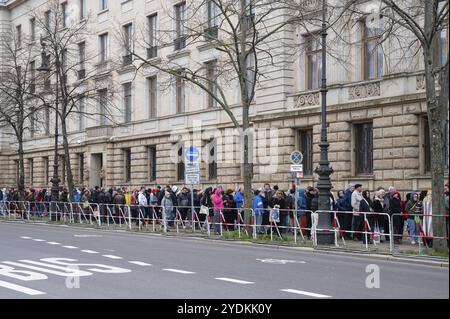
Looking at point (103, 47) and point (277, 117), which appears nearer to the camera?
point (277, 117)

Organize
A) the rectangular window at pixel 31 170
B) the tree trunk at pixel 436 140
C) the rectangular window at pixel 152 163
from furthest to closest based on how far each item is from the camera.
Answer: the rectangular window at pixel 31 170, the rectangular window at pixel 152 163, the tree trunk at pixel 436 140

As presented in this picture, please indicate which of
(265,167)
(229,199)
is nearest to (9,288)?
(229,199)

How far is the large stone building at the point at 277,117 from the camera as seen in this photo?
28047mm

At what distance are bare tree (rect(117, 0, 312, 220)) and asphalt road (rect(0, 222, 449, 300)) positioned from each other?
6.75 metres

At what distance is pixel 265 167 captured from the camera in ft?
113

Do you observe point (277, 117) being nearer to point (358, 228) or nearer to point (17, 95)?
point (358, 228)

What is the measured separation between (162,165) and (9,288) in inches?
1244

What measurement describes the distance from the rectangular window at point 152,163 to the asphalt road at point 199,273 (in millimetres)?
23759

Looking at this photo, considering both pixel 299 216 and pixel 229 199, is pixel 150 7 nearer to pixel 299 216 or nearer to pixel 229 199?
pixel 229 199

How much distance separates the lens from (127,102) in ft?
157

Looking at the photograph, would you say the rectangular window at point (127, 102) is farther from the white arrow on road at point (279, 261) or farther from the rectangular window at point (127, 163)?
the white arrow on road at point (279, 261)

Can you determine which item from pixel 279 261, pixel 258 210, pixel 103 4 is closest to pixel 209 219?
pixel 258 210

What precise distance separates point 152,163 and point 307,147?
14.7 metres

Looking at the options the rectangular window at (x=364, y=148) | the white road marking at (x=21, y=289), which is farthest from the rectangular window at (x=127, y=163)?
the white road marking at (x=21, y=289)
